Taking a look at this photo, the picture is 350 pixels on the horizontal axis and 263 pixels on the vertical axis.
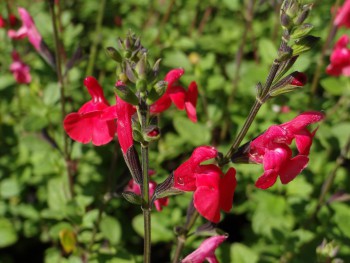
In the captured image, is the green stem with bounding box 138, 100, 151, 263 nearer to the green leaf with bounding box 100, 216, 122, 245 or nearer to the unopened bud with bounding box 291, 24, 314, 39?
the unopened bud with bounding box 291, 24, 314, 39

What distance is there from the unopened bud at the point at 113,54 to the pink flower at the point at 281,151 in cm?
48

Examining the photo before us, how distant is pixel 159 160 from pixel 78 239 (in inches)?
29.2

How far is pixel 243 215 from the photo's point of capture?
Answer: 9.75 ft

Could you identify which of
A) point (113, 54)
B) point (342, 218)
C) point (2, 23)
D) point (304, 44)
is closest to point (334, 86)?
point (342, 218)

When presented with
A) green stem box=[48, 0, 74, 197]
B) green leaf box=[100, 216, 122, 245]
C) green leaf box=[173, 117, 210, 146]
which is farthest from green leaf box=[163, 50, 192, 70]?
green leaf box=[100, 216, 122, 245]

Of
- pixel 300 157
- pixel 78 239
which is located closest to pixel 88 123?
pixel 300 157

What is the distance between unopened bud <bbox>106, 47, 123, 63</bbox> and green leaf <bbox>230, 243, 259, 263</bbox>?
103 centimetres

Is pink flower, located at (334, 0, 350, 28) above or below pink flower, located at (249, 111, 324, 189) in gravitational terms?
above

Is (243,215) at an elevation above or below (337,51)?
below

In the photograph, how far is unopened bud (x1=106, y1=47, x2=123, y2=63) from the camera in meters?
1.26

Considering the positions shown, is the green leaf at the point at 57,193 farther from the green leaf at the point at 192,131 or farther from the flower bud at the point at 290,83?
the flower bud at the point at 290,83

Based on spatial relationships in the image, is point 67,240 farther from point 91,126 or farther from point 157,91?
point 157,91

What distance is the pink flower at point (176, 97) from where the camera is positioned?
1447 millimetres

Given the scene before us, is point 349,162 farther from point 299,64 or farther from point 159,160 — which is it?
point 159,160
